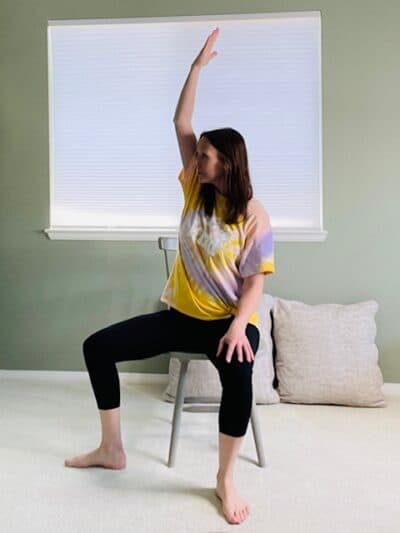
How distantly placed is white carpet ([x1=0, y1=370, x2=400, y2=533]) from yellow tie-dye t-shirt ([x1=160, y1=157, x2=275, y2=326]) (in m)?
0.58

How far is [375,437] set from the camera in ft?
6.77

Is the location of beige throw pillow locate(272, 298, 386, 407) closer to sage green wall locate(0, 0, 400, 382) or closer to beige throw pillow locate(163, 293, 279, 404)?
beige throw pillow locate(163, 293, 279, 404)

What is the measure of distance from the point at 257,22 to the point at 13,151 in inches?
57.8

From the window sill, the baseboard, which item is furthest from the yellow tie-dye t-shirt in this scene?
the baseboard

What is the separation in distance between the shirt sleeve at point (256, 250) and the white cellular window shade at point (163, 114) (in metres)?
1.01

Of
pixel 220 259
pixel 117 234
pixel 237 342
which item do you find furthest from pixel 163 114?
pixel 237 342

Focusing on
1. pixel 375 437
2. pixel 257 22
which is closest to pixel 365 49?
pixel 257 22

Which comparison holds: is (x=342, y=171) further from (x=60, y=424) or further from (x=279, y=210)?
(x=60, y=424)

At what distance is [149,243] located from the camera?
2766 millimetres

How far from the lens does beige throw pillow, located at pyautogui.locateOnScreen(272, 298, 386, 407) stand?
7.84ft

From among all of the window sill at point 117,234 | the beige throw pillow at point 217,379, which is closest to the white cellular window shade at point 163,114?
the window sill at point 117,234

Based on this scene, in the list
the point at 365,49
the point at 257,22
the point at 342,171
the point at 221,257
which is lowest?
the point at 221,257

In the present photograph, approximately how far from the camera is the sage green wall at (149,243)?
2.62 meters

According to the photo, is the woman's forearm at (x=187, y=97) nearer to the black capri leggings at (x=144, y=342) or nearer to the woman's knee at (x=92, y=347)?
the black capri leggings at (x=144, y=342)
